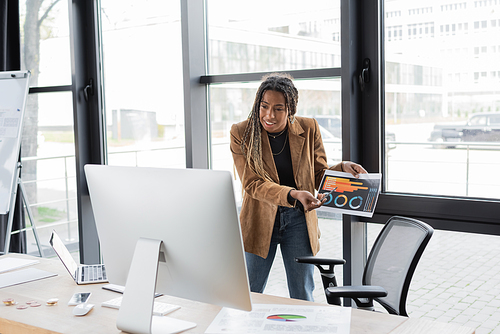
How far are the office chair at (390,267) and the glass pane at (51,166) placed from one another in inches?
94.1

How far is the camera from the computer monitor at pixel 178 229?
51.3 inches

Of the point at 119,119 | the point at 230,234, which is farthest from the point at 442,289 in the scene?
the point at 119,119

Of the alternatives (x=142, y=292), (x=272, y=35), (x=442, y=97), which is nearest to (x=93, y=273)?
(x=142, y=292)

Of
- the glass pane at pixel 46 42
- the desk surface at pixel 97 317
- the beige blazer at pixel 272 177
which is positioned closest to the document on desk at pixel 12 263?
the desk surface at pixel 97 317

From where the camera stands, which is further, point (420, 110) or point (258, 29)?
point (258, 29)

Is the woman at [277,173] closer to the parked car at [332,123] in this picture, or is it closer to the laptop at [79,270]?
the parked car at [332,123]

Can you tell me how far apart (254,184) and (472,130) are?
111cm

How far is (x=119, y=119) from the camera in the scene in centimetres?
359

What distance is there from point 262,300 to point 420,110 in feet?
4.61

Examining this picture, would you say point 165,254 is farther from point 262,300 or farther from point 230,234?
point 262,300

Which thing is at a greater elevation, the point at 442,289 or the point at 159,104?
the point at 159,104

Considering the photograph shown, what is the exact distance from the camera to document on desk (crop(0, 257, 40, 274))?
215 centimetres

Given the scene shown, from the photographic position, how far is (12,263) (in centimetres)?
223

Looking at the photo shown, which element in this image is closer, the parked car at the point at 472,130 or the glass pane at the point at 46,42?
the parked car at the point at 472,130
